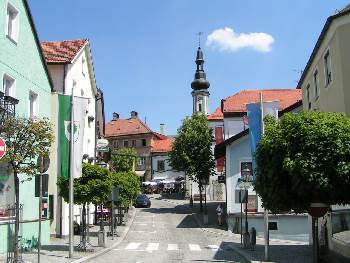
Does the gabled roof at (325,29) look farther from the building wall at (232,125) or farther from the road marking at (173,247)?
the building wall at (232,125)

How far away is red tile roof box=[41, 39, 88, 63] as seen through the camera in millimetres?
28562

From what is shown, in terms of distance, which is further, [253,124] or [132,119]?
[132,119]

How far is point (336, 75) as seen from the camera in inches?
811

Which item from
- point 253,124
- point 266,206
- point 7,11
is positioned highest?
point 7,11

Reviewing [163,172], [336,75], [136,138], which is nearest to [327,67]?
[336,75]

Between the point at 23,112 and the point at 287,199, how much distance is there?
436 inches

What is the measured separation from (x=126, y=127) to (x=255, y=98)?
40120mm

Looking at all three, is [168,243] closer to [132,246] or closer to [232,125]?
[132,246]

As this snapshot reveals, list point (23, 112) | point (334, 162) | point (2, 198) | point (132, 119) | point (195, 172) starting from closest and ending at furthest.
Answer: point (334, 162)
point (2, 198)
point (23, 112)
point (195, 172)
point (132, 119)

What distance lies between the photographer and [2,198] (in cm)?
1847

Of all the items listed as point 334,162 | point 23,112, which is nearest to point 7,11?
point 23,112

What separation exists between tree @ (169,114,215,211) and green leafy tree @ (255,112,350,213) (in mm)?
32243

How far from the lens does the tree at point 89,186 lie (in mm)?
20906

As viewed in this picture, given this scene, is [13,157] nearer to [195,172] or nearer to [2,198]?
[2,198]
